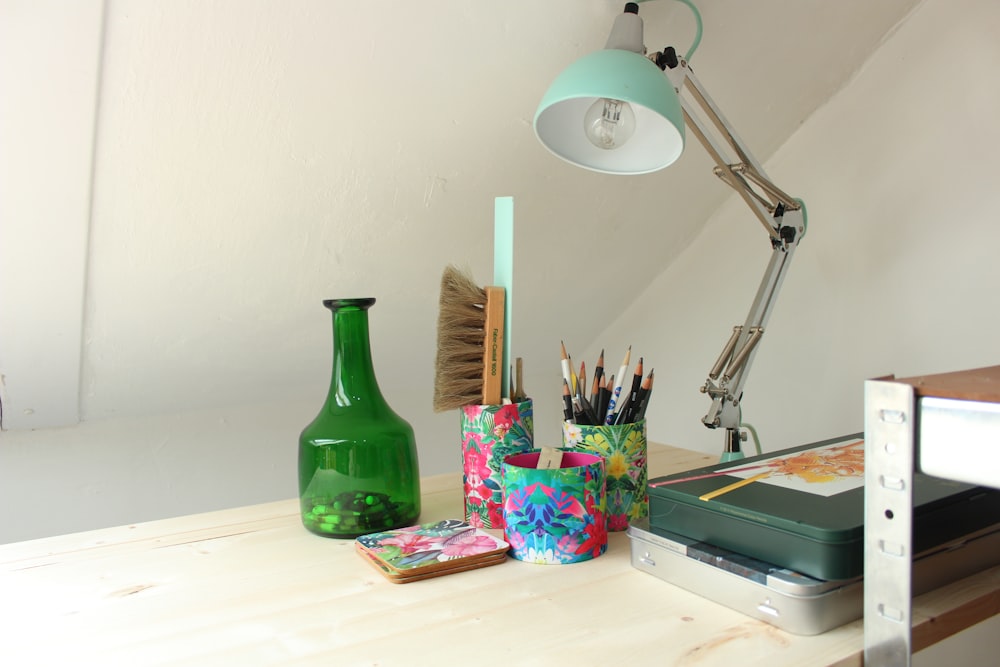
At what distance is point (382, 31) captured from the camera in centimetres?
95

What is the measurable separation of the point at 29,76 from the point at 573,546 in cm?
78

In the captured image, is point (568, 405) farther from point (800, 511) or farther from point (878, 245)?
point (878, 245)

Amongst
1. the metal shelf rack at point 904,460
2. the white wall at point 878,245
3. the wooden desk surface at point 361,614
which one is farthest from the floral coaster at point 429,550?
the white wall at point 878,245

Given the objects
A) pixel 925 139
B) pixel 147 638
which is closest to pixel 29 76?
pixel 147 638

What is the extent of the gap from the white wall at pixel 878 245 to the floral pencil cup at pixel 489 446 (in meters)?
0.68

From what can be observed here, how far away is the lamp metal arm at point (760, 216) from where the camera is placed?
909mm

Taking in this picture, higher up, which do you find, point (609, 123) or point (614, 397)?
point (609, 123)

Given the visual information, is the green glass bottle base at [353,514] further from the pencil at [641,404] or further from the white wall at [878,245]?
the white wall at [878,245]

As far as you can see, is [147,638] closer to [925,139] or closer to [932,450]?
[932,450]

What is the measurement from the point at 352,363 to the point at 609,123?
0.39m

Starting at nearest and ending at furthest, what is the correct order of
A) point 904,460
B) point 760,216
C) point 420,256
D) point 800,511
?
point 904,460 < point 800,511 < point 760,216 < point 420,256

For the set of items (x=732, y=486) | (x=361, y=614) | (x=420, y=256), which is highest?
(x=420, y=256)

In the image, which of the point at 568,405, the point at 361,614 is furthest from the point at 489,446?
the point at 361,614

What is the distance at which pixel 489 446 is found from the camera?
0.80 meters
